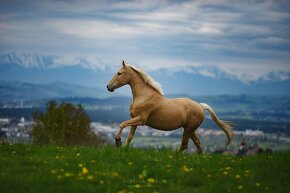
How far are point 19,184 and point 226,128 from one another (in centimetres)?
968

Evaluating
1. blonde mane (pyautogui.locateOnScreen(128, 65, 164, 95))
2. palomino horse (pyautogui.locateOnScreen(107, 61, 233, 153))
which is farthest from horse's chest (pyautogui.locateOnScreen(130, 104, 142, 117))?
blonde mane (pyautogui.locateOnScreen(128, 65, 164, 95))

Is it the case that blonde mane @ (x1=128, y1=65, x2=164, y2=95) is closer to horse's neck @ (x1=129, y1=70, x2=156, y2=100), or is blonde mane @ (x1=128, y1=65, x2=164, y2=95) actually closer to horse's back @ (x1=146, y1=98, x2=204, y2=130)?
horse's neck @ (x1=129, y1=70, x2=156, y2=100)

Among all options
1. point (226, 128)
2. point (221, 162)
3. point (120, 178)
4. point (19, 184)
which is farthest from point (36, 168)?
point (226, 128)

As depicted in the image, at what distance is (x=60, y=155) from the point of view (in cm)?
1377

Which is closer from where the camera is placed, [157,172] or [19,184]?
[19,184]

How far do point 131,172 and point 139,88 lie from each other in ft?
18.5

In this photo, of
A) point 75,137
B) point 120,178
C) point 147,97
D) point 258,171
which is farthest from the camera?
point 75,137

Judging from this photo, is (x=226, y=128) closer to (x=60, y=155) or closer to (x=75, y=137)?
(x=60, y=155)

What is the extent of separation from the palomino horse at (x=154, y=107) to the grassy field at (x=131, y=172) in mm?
2359

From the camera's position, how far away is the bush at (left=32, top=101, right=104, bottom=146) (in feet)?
194

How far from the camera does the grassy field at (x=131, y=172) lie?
10.8 meters

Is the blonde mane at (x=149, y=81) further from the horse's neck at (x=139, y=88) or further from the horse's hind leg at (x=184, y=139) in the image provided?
the horse's hind leg at (x=184, y=139)

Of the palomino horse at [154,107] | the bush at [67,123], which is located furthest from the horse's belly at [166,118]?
the bush at [67,123]

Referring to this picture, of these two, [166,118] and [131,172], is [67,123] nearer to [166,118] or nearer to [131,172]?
[166,118]
